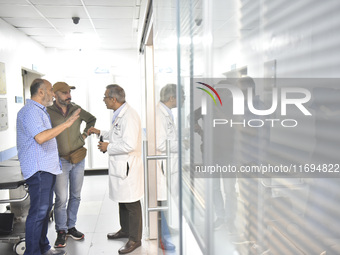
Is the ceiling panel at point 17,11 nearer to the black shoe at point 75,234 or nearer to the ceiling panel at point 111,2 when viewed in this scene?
the ceiling panel at point 111,2

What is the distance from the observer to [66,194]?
11.3 ft

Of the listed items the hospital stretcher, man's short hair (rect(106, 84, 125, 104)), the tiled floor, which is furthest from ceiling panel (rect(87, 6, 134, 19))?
the tiled floor

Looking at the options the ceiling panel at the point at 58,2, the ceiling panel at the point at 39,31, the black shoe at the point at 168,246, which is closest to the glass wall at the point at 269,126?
the black shoe at the point at 168,246

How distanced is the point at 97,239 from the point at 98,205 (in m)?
1.30

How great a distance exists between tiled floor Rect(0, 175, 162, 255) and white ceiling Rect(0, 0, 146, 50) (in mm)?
2918

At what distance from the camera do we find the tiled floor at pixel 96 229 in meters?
3.32

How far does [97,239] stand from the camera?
362cm

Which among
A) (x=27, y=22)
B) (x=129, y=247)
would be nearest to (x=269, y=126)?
(x=129, y=247)

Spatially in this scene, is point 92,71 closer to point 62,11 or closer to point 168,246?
point 62,11

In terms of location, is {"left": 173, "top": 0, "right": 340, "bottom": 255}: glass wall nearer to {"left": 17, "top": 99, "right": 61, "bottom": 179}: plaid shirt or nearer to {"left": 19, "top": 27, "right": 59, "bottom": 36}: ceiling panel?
{"left": 17, "top": 99, "right": 61, "bottom": 179}: plaid shirt

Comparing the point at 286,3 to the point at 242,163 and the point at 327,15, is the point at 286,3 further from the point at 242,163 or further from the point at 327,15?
the point at 242,163

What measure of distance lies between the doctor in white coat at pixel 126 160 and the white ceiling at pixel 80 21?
1.47 meters

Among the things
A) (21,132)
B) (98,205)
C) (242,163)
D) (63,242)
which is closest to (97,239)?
(63,242)

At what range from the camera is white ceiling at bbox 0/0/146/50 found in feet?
14.0
